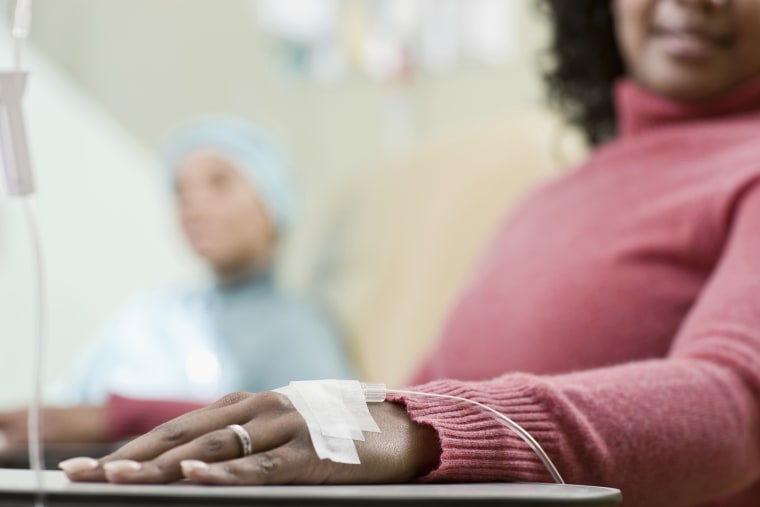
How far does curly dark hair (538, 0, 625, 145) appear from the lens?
1146 mm

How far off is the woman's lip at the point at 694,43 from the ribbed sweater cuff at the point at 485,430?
0.47 metres

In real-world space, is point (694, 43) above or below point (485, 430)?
above

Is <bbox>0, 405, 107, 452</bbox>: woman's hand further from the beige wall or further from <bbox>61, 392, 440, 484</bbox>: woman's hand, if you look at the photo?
the beige wall

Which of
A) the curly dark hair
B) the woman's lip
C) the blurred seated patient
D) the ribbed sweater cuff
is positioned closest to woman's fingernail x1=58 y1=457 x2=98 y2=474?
the ribbed sweater cuff

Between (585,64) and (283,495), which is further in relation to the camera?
(585,64)

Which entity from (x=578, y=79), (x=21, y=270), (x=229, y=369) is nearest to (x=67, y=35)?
(x=21, y=270)

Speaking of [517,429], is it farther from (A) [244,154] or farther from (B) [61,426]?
(A) [244,154]

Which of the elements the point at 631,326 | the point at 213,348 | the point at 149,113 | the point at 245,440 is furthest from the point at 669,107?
the point at 149,113

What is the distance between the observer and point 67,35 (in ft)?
7.03

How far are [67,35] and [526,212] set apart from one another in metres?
1.50

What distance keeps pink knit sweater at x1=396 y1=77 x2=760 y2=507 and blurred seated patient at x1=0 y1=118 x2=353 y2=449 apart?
0.67 meters

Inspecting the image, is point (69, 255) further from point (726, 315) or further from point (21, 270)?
point (726, 315)

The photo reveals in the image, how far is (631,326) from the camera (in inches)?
29.2

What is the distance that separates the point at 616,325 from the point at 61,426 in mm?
635
